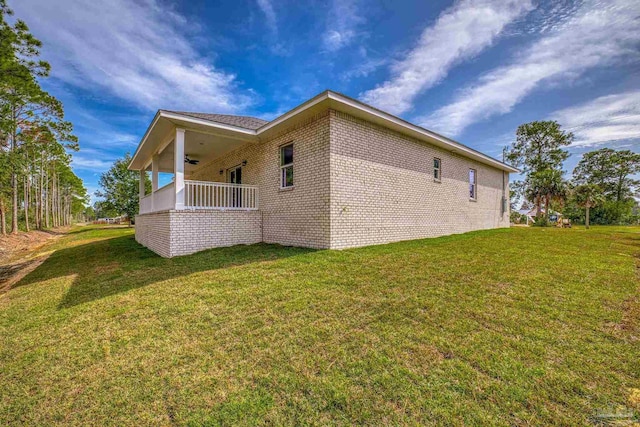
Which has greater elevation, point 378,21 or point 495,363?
point 378,21

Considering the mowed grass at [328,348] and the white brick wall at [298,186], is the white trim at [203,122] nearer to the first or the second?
the white brick wall at [298,186]

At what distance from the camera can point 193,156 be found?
1259 centimetres

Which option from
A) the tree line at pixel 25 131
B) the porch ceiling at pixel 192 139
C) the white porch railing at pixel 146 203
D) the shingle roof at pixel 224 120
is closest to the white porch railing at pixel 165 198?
the white porch railing at pixel 146 203

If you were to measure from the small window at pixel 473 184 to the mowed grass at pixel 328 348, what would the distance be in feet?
28.2

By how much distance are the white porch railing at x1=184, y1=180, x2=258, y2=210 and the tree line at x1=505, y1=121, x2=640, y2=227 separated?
→ 85.3 feet

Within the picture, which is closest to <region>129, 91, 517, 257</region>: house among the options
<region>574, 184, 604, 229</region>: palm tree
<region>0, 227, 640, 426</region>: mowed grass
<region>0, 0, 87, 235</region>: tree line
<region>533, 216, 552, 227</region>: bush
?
<region>0, 227, 640, 426</region>: mowed grass

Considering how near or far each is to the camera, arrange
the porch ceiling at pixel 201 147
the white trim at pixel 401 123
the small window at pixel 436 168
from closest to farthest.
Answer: the white trim at pixel 401 123 → the porch ceiling at pixel 201 147 → the small window at pixel 436 168

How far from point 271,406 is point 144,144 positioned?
11056 mm

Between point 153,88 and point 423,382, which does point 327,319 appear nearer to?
point 423,382

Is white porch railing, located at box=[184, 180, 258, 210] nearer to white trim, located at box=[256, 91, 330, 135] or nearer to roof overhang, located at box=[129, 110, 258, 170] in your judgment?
roof overhang, located at box=[129, 110, 258, 170]

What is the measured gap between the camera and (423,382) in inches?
86.0

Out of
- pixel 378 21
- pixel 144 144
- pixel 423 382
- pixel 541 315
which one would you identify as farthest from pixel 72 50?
pixel 541 315

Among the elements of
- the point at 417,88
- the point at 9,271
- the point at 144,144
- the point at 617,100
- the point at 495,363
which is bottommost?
the point at 9,271

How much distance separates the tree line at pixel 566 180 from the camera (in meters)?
23.7
